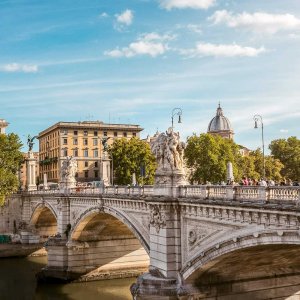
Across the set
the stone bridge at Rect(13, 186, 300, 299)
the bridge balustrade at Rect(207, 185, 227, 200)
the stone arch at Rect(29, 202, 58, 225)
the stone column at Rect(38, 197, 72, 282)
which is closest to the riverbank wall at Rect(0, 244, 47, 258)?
the stone arch at Rect(29, 202, 58, 225)

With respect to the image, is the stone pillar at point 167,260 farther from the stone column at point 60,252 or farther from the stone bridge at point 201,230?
the stone column at point 60,252

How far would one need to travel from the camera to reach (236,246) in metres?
19.7

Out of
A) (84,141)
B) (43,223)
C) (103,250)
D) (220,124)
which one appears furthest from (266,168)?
(220,124)

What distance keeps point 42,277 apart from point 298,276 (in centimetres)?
2274

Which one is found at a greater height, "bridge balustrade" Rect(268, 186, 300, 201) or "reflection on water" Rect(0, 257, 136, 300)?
"bridge balustrade" Rect(268, 186, 300, 201)

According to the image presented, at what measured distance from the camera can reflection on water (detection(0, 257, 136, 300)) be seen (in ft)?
121

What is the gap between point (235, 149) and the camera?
228 ft

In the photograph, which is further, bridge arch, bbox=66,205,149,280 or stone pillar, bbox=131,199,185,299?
bridge arch, bbox=66,205,149,280

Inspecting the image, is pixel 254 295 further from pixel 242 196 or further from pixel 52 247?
pixel 52 247

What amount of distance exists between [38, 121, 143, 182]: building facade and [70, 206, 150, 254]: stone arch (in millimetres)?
45413

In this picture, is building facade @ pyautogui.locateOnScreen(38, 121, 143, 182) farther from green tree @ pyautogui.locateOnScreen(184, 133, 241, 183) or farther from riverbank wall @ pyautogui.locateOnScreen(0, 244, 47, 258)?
riverbank wall @ pyautogui.locateOnScreen(0, 244, 47, 258)

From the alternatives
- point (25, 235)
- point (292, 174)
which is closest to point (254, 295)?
point (25, 235)

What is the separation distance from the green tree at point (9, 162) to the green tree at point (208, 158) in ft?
70.1

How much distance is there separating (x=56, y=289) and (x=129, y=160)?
33872 mm
